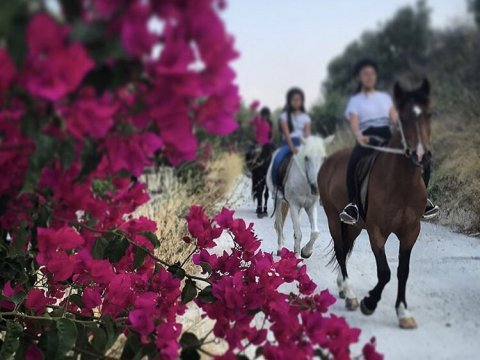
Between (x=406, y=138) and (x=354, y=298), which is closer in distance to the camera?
(x=406, y=138)

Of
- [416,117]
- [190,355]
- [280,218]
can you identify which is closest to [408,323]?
[416,117]

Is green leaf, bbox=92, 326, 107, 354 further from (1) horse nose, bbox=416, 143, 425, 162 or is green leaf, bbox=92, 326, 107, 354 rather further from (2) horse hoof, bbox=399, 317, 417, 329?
(2) horse hoof, bbox=399, 317, 417, 329

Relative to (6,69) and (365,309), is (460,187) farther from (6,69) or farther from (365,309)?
(6,69)

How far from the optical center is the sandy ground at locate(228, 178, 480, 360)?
3.09m

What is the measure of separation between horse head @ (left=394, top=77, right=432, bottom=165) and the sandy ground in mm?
1024

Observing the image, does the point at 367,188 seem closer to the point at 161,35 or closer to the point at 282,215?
the point at 282,215

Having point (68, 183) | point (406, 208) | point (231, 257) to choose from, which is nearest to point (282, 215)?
point (406, 208)

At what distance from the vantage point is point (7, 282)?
1811 mm

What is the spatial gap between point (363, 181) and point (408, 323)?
967mm

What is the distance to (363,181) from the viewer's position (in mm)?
3754

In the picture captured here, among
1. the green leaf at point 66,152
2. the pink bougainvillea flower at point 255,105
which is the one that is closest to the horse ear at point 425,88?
the pink bougainvillea flower at point 255,105

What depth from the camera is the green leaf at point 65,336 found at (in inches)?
61.0

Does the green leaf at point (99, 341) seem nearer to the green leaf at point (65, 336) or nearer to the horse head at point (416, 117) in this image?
the green leaf at point (65, 336)

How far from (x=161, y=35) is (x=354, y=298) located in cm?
318
